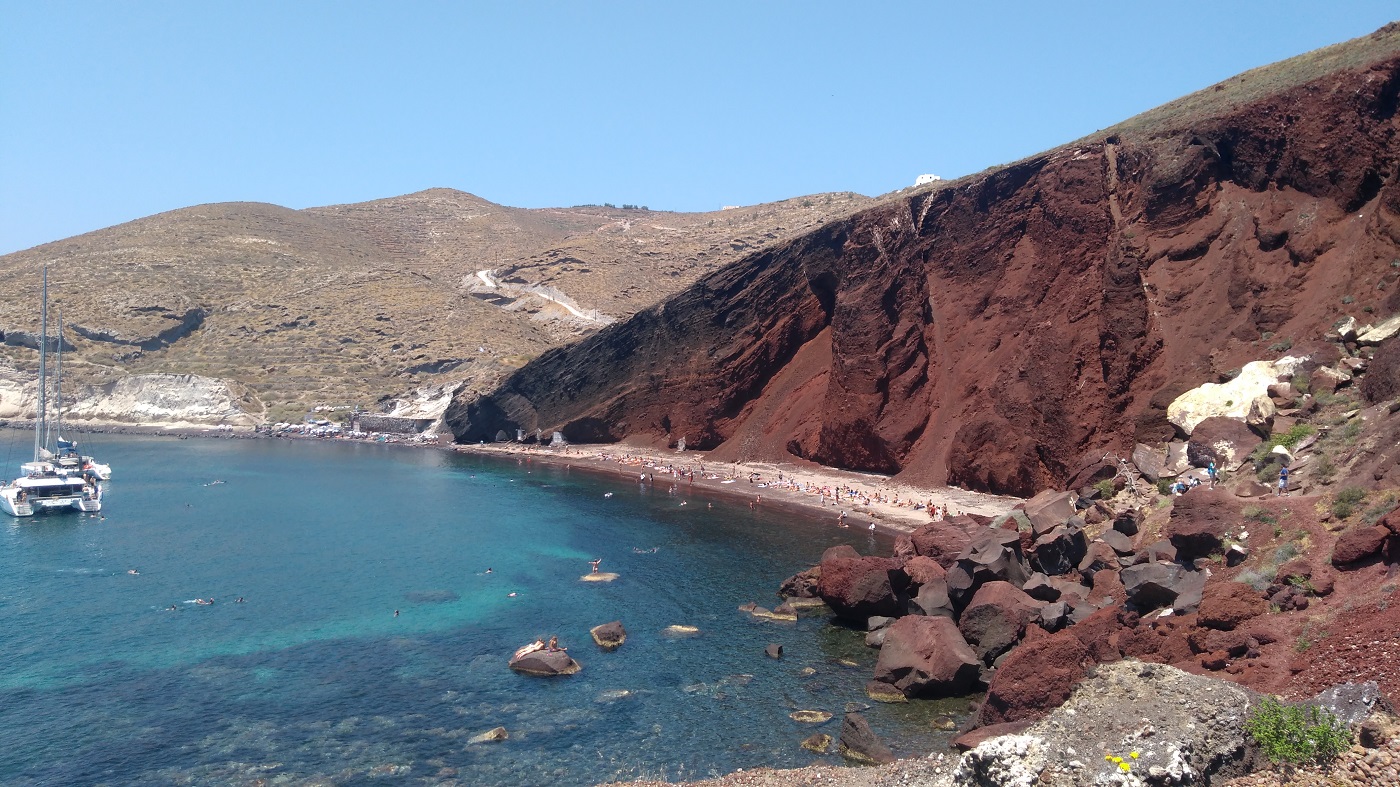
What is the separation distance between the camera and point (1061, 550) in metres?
29.0

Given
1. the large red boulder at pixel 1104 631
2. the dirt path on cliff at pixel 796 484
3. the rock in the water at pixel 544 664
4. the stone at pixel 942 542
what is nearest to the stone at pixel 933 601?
the stone at pixel 942 542

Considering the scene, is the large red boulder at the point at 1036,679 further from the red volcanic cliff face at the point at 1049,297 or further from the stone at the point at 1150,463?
the red volcanic cliff face at the point at 1049,297

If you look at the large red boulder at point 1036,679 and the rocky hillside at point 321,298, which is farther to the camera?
the rocky hillside at point 321,298

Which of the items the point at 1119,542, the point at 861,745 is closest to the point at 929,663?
the point at 861,745

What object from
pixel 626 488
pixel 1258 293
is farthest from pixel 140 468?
pixel 1258 293

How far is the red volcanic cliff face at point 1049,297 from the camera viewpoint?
124 feet

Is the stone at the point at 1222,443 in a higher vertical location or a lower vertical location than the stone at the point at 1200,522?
higher

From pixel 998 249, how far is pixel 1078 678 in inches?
1545

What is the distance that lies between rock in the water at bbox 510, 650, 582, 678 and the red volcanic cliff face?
77.0 feet

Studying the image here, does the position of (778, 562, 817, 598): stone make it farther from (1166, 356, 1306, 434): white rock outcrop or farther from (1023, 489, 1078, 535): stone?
(1166, 356, 1306, 434): white rock outcrop

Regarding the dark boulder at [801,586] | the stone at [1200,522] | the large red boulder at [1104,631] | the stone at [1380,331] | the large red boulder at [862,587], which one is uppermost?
the stone at [1380,331]

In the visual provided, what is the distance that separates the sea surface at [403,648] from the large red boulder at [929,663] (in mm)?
728

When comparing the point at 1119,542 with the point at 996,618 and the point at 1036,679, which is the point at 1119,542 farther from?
the point at 1036,679

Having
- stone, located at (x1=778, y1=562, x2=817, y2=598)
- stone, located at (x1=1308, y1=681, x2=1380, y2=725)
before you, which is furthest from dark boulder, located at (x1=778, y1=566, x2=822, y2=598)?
stone, located at (x1=1308, y1=681, x2=1380, y2=725)
